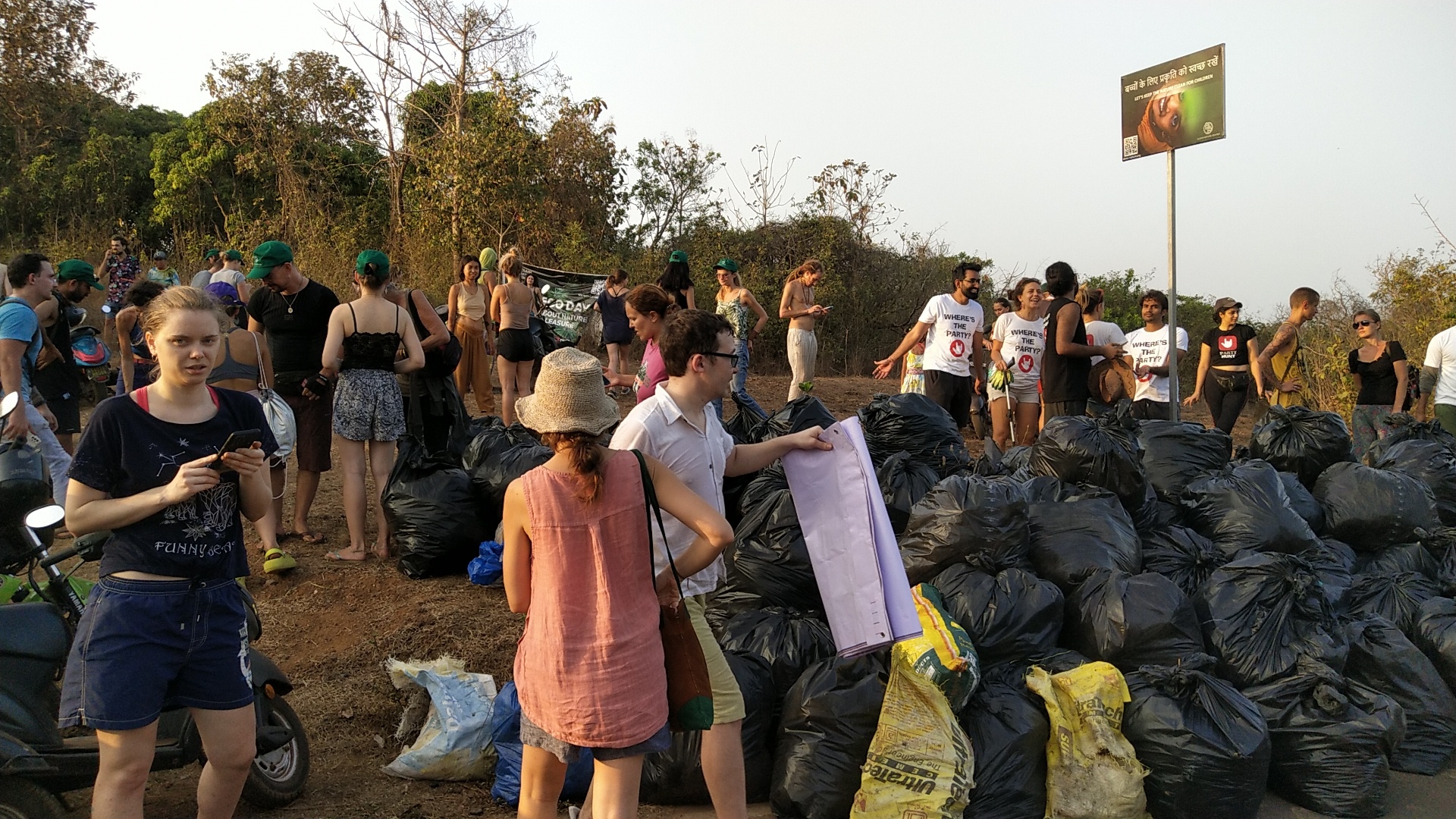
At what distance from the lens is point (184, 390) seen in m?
2.33

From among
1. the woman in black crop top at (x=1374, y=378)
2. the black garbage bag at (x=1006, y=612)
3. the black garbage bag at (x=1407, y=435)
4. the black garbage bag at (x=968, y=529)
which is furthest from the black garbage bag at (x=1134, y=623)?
the woman in black crop top at (x=1374, y=378)

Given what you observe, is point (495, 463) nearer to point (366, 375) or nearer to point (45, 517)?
point (366, 375)

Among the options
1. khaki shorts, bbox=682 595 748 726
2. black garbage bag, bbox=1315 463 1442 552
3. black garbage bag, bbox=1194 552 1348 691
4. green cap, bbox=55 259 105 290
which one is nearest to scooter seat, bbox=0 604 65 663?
khaki shorts, bbox=682 595 748 726

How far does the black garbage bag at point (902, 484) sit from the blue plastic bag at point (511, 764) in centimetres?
159

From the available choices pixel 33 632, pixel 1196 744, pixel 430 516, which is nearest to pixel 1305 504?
pixel 1196 744

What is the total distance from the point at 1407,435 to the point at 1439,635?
2.36 meters

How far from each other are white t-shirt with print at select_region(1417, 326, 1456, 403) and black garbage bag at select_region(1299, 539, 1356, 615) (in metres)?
2.70

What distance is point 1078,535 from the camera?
390 cm

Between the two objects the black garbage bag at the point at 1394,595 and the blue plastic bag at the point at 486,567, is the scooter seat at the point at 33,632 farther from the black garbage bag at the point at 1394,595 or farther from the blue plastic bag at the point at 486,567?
the black garbage bag at the point at 1394,595

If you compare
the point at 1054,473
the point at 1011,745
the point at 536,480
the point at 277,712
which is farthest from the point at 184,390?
the point at 1054,473

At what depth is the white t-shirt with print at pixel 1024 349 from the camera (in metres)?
6.91

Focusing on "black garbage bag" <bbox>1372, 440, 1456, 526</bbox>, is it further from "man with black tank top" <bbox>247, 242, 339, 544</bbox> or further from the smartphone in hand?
"man with black tank top" <bbox>247, 242, 339, 544</bbox>

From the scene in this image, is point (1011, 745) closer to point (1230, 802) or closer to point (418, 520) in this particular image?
point (1230, 802)

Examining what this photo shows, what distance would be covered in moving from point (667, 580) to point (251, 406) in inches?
44.2
